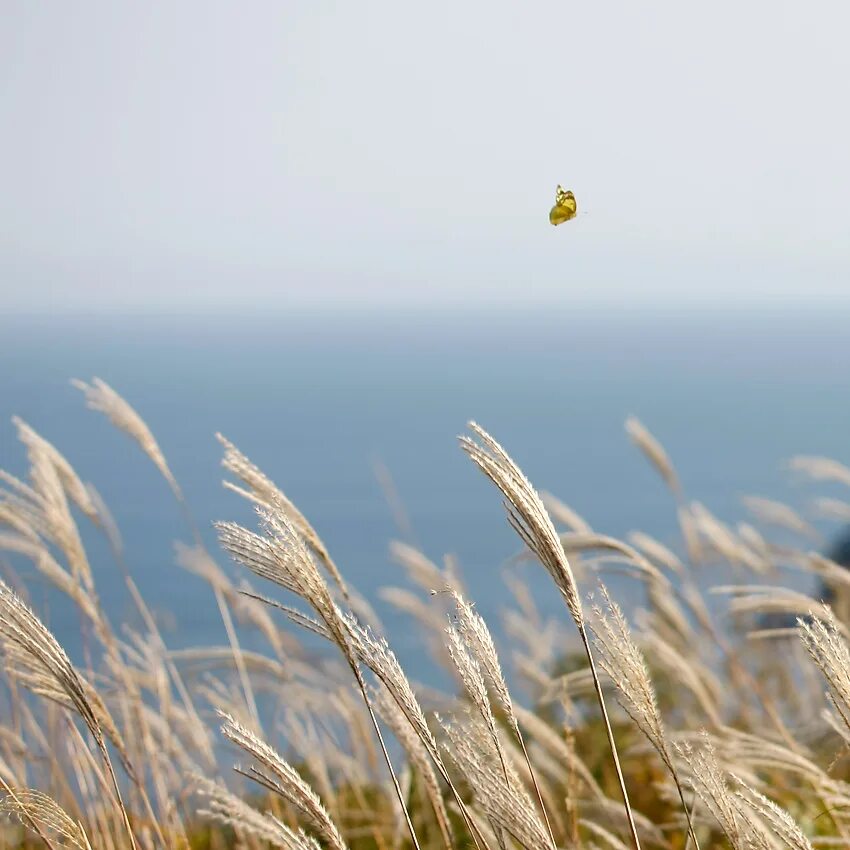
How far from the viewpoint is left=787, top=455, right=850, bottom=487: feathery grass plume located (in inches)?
112

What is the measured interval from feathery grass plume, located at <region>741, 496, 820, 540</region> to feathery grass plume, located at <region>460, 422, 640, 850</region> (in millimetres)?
2197

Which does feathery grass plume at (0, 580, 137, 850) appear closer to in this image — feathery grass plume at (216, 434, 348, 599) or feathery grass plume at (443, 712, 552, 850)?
feathery grass plume at (216, 434, 348, 599)

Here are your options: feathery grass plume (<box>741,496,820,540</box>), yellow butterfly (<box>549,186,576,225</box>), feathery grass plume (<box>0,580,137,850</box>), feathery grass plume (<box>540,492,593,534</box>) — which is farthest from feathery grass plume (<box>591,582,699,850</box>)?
feathery grass plume (<box>741,496,820,540</box>)

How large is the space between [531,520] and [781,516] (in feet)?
7.86

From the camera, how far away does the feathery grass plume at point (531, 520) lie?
3.06 ft

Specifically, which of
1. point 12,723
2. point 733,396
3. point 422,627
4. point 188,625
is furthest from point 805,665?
point 733,396

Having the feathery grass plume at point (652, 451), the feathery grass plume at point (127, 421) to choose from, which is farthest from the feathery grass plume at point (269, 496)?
the feathery grass plume at point (652, 451)

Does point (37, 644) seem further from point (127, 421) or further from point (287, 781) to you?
point (127, 421)

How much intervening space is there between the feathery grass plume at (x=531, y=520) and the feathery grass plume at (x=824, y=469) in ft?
6.41

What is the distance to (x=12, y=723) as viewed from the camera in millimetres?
2381

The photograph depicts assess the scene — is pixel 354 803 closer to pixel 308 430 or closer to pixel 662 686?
pixel 662 686

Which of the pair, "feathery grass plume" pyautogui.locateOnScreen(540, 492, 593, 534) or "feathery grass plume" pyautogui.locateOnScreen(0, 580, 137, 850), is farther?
"feathery grass plume" pyautogui.locateOnScreen(540, 492, 593, 534)

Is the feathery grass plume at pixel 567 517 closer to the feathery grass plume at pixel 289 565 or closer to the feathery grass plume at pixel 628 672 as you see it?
the feathery grass plume at pixel 628 672

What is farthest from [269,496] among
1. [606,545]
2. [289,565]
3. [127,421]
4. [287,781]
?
[127,421]
